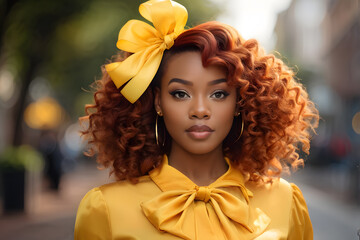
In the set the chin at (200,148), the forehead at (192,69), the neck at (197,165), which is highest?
the forehead at (192,69)

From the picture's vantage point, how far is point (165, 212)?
234 centimetres

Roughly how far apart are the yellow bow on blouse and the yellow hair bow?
0.46 meters

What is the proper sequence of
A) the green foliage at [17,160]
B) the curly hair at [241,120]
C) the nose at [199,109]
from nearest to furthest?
the nose at [199,109]
the curly hair at [241,120]
the green foliage at [17,160]

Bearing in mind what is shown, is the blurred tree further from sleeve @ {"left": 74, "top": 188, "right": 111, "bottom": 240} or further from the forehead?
sleeve @ {"left": 74, "top": 188, "right": 111, "bottom": 240}

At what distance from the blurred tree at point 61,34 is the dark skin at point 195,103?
6158 millimetres

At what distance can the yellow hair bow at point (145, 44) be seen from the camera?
94.7 inches

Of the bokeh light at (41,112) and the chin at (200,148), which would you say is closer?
the chin at (200,148)

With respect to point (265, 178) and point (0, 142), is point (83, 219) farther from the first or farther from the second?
point (0, 142)

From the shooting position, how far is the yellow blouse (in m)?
2.35

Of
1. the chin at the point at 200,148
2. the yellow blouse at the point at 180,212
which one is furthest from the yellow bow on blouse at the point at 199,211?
the chin at the point at 200,148

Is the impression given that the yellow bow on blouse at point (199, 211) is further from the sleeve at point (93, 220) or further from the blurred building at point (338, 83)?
the blurred building at point (338, 83)

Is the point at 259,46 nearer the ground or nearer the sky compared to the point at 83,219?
nearer the sky

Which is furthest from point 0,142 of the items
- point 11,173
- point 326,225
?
point 326,225

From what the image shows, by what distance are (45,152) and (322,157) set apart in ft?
45.0
